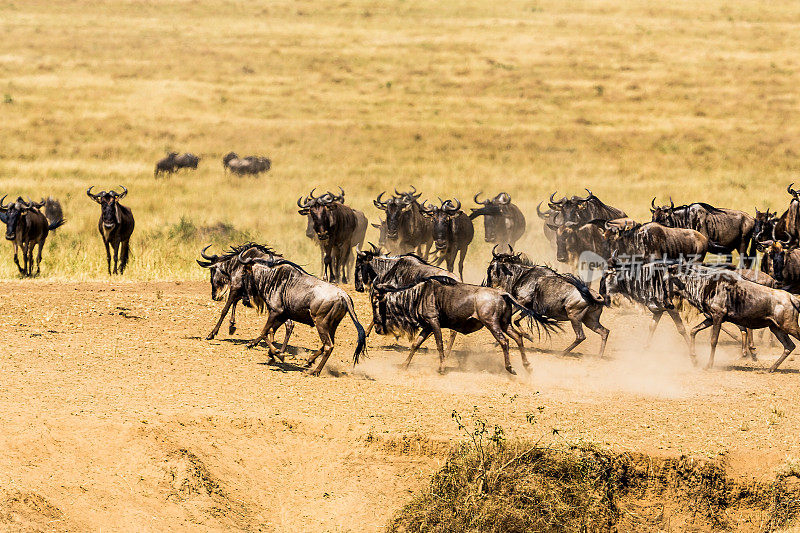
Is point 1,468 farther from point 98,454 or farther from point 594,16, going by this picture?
point 594,16

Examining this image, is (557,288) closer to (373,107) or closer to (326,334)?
(326,334)

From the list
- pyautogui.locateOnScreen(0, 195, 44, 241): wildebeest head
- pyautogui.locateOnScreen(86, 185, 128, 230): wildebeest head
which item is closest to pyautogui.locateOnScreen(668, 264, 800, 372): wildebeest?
pyautogui.locateOnScreen(86, 185, 128, 230): wildebeest head

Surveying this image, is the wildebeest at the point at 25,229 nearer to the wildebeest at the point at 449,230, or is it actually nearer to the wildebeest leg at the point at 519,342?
the wildebeest at the point at 449,230

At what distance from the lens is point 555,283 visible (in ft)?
43.7

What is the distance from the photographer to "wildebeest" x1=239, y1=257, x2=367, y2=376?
1147 cm

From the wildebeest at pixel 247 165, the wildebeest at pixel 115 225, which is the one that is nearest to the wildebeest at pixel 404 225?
the wildebeest at pixel 115 225

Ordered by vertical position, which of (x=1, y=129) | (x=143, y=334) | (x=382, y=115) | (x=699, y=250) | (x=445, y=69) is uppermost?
(x=445, y=69)

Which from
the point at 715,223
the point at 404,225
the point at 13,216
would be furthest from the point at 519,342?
the point at 13,216

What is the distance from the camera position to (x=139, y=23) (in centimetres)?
7025

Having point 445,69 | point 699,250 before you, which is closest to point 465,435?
point 699,250

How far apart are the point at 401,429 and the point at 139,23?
66.1m

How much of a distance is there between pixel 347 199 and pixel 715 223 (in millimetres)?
15562

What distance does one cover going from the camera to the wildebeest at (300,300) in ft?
37.6

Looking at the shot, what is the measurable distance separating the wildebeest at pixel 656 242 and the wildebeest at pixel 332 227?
452 cm
